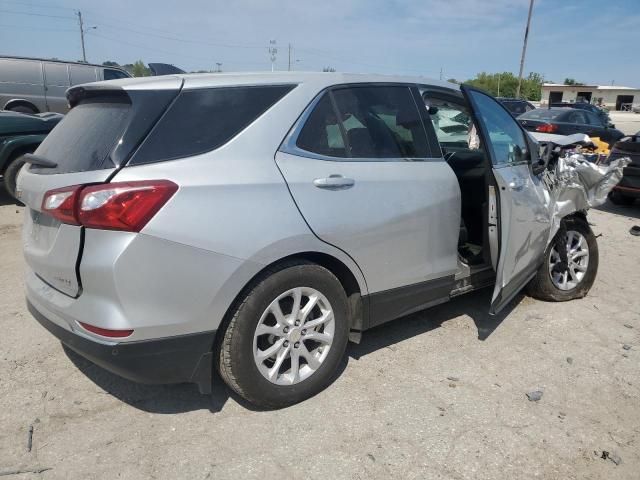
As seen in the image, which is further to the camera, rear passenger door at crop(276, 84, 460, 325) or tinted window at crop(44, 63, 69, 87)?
tinted window at crop(44, 63, 69, 87)

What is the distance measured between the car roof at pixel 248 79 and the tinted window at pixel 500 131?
0.78 meters

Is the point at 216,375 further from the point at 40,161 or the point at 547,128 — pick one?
the point at 547,128

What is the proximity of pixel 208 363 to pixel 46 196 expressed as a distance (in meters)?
1.12

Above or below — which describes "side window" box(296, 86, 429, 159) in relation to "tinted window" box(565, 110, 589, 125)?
above

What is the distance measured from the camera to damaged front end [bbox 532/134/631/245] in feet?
13.7

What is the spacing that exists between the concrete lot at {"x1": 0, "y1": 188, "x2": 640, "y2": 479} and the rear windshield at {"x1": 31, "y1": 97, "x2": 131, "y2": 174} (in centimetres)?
133

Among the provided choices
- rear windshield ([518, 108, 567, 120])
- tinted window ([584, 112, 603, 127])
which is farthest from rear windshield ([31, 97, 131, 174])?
tinted window ([584, 112, 603, 127])

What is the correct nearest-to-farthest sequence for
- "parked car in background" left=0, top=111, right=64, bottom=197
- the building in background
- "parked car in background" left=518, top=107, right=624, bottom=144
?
"parked car in background" left=0, top=111, right=64, bottom=197, "parked car in background" left=518, top=107, right=624, bottom=144, the building in background

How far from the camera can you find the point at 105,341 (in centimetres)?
221

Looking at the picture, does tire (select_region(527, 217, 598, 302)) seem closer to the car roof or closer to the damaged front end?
the damaged front end

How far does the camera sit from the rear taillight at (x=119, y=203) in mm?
2125

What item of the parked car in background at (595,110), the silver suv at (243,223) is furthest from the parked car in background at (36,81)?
the parked car in background at (595,110)

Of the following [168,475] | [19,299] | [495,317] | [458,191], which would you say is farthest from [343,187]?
[19,299]

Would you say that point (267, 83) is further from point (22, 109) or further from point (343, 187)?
point (22, 109)
